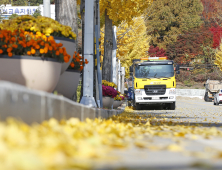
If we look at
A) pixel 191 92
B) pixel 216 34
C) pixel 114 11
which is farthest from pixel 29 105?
pixel 216 34

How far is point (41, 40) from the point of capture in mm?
5926

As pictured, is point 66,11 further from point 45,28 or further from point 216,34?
point 216,34

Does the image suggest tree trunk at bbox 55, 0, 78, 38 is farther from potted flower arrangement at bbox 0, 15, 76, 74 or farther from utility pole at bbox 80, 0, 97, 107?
potted flower arrangement at bbox 0, 15, 76, 74

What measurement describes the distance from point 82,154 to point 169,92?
2051cm

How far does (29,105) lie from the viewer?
395 cm

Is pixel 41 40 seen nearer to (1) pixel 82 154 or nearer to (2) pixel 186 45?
(1) pixel 82 154

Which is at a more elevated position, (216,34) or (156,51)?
(216,34)

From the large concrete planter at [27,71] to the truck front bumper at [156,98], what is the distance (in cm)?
1730

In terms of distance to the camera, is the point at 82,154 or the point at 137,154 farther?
the point at 137,154

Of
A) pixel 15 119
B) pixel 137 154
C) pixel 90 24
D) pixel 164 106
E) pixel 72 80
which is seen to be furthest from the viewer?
pixel 164 106

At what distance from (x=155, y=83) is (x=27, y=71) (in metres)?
17.6

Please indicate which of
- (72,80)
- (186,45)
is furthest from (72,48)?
(186,45)

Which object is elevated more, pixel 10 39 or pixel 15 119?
pixel 10 39

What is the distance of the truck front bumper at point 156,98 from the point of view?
22.9m
